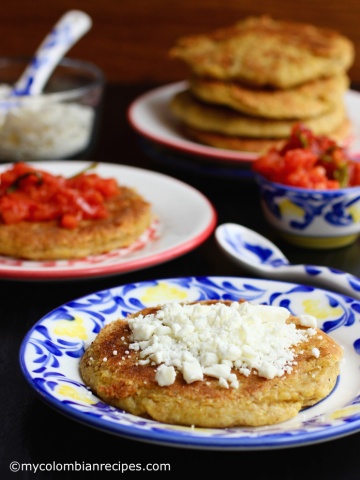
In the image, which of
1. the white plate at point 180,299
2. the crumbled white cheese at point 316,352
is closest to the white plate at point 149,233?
the white plate at point 180,299

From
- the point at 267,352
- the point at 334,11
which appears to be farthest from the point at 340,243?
the point at 334,11

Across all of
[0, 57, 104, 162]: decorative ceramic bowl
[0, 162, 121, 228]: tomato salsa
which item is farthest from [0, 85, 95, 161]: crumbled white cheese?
[0, 162, 121, 228]: tomato salsa

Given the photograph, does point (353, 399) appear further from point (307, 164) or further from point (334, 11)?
point (334, 11)

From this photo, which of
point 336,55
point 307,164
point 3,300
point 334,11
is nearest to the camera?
point 3,300

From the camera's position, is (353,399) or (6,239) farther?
(6,239)

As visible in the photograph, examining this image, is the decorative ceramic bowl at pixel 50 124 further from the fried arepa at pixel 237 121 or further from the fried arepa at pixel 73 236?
the fried arepa at pixel 73 236

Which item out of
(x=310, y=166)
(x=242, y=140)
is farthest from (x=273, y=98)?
(x=310, y=166)
